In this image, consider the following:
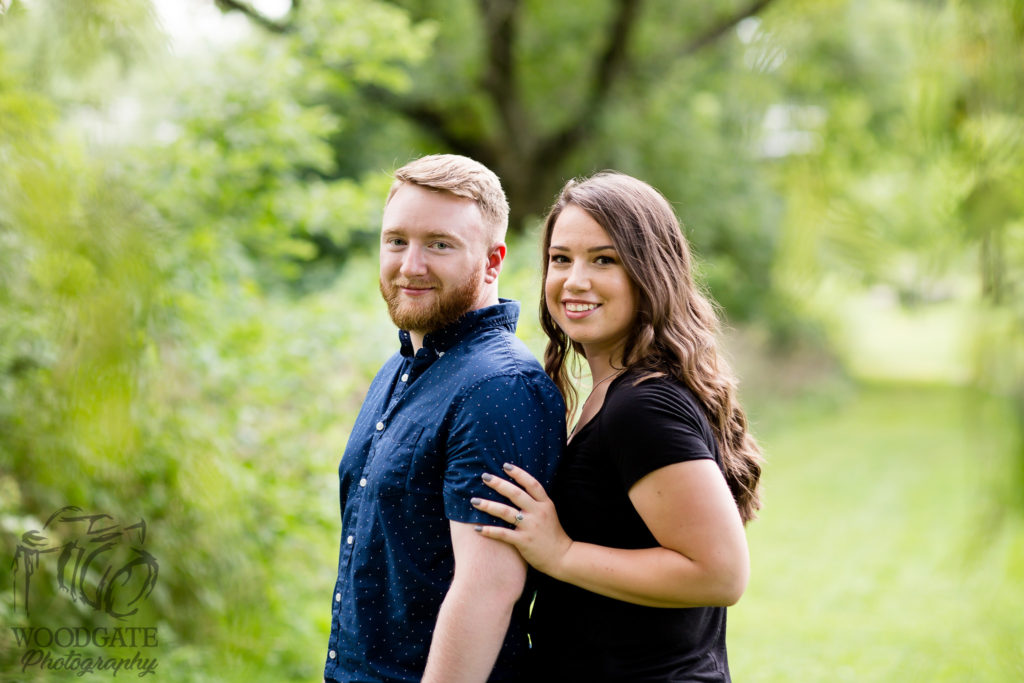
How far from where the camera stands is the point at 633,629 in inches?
61.7

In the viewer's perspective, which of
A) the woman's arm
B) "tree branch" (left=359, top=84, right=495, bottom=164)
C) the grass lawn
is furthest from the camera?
"tree branch" (left=359, top=84, right=495, bottom=164)

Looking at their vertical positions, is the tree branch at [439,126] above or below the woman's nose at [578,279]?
above

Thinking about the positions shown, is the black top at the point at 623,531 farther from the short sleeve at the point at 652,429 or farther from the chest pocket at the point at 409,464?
the chest pocket at the point at 409,464

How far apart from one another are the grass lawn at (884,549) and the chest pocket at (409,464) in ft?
2.70

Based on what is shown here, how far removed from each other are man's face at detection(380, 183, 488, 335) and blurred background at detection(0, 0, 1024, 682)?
1.48ft

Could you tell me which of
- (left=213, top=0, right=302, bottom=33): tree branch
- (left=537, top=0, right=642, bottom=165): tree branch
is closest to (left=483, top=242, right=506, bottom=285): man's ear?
(left=213, top=0, right=302, bottom=33): tree branch

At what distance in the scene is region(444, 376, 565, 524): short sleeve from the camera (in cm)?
157

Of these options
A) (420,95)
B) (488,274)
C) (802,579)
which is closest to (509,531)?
(488,274)

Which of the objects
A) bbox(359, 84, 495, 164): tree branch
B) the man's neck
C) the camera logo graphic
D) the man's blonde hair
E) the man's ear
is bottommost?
the camera logo graphic

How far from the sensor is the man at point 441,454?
5.11 feet

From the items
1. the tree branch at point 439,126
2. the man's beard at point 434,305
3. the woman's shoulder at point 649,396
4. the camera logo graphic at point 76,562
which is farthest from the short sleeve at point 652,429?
the tree branch at point 439,126

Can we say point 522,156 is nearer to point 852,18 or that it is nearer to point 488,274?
point 488,274

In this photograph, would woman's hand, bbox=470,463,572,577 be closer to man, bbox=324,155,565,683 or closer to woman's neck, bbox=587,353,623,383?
man, bbox=324,155,565,683

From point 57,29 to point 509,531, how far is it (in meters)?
1.02
